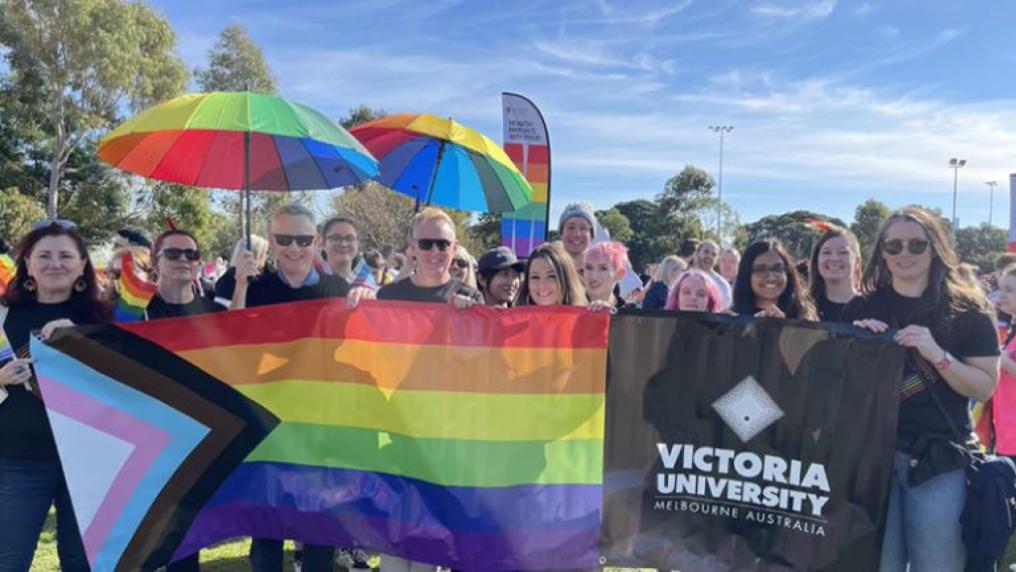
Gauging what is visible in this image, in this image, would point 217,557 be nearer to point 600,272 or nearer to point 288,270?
point 288,270

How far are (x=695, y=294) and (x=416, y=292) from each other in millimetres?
1522

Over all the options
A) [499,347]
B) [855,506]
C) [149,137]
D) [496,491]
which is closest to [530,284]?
[499,347]

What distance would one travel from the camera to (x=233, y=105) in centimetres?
357

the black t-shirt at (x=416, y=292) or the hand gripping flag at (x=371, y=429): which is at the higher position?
the black t-shirt at (x=416, y=292)

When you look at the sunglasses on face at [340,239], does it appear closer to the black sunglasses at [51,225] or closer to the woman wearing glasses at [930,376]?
the black sunglasses at [51,225]

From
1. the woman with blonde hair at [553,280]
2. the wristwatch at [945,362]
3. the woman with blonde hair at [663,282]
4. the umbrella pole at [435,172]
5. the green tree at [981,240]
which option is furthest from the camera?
the green tree at [981,240]

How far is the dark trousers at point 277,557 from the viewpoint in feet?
11.5

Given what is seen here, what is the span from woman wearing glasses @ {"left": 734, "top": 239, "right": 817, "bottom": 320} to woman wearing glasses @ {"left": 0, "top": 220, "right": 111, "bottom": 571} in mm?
3194

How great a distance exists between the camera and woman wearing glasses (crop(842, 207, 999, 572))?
9.14 ft

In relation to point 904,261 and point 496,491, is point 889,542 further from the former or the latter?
point 496,491

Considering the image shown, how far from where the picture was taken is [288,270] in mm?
3736

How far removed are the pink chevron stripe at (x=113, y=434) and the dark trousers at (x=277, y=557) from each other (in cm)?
66

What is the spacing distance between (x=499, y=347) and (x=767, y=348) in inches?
47.6

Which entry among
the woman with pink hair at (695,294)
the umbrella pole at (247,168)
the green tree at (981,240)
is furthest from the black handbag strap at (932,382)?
the green tree at (981,240)
